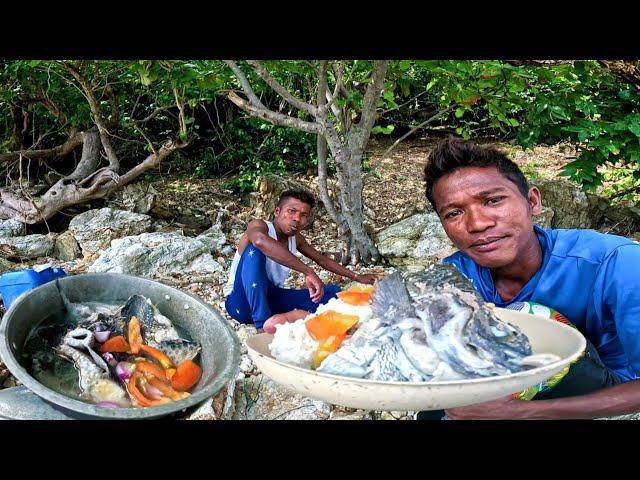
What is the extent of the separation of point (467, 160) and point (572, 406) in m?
0.64

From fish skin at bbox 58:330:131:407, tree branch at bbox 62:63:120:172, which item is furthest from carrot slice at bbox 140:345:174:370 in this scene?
tree branch at bbox 62:63:120:172

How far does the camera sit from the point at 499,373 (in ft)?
Answer: 3.78

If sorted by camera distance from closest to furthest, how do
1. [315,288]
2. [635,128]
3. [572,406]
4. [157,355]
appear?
[572,406], [157,355], [315,288], [635,128]

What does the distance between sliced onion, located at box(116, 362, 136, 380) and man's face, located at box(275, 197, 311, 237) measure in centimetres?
154

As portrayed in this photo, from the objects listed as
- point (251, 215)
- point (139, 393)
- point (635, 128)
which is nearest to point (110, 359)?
point (139, 393)

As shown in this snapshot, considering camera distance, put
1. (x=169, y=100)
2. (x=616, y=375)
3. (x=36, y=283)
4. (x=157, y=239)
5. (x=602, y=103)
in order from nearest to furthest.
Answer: (x=616, y=375), (x=36, y=283), (x=602, y=103), (x=157, y=239), (x=169, y=100)

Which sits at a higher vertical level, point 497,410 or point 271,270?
point 497,410

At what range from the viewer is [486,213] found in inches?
56.1

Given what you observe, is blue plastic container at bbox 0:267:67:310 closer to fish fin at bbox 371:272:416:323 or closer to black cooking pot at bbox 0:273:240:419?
black cooking pot at bbox 0:273:240:419

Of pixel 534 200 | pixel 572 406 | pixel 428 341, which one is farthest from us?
pixel 534 200

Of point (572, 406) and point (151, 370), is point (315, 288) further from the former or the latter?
point (572, 406)

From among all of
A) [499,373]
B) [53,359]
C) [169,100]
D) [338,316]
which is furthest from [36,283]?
[169,100]

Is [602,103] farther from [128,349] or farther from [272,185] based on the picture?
[128,349]

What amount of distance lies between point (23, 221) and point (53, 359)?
3.62m
